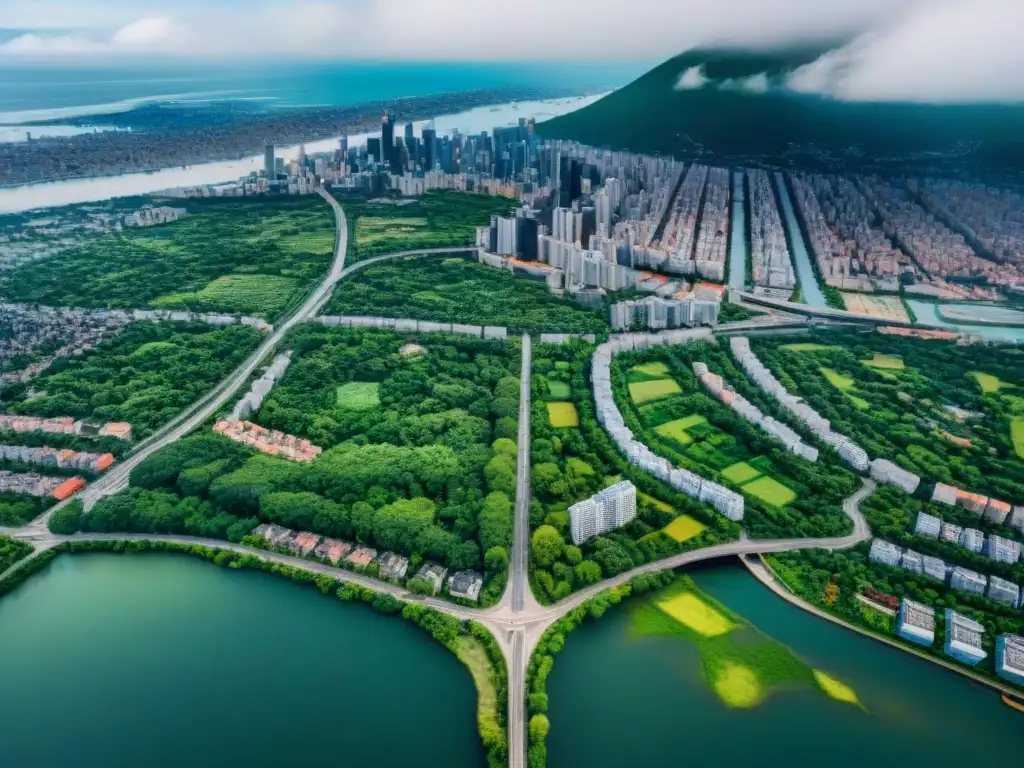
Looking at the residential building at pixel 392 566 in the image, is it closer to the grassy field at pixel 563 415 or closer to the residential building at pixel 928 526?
the grassy field at pixel 563 415

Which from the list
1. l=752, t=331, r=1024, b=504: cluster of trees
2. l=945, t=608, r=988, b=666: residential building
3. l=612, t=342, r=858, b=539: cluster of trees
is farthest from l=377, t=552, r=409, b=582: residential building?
l=752, t=331, r=1024, b=504: cluster of trees

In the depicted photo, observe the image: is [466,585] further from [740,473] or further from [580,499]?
[740,473]

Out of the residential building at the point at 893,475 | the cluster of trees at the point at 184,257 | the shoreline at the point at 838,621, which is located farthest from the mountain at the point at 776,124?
the shoreline at the point at 838,621

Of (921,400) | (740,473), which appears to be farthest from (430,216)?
(740,473)

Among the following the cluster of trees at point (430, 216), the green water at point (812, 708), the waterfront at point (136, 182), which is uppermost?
the waterfront at point (136, 182)

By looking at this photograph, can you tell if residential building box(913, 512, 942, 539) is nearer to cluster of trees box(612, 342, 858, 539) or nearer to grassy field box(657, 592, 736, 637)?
cluster of trees box(612, 342, 858, 539)

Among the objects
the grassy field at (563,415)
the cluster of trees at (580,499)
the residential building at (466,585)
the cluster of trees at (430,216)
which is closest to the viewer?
the residential building at (466,585)
